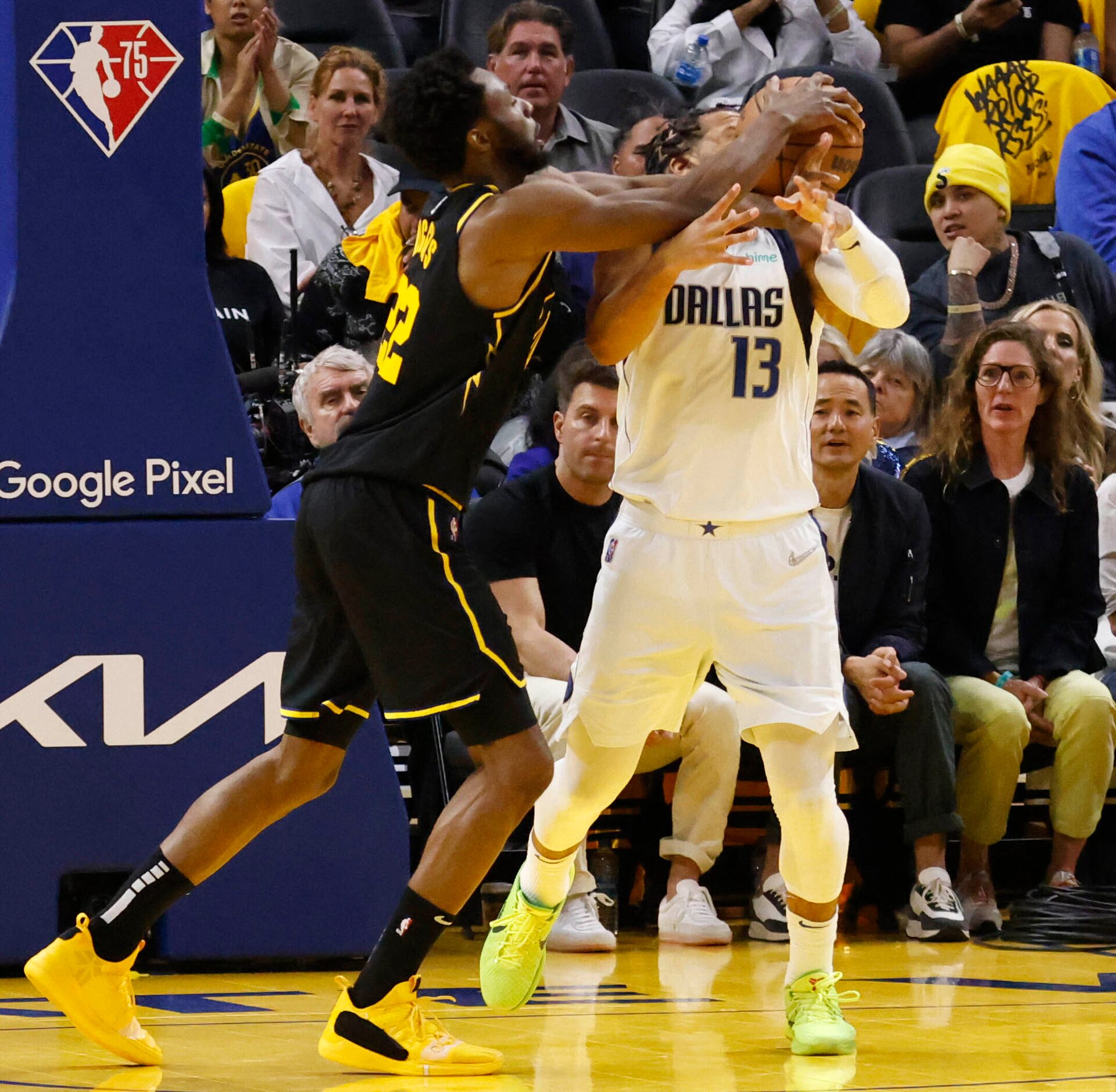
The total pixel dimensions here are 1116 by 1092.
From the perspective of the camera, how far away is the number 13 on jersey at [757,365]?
3947 mm

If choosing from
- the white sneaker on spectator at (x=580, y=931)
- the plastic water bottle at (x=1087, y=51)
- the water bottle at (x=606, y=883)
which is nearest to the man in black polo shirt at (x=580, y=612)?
the white sneaker on spectator at (x=580, y=931)

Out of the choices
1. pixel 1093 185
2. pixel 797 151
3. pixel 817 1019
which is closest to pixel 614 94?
pixel 1093 185

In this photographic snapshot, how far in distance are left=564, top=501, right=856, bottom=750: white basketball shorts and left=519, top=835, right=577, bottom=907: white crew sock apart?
31cm

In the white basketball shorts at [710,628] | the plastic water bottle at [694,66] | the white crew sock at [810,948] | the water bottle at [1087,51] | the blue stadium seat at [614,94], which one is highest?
the water bottle at [1087,51]

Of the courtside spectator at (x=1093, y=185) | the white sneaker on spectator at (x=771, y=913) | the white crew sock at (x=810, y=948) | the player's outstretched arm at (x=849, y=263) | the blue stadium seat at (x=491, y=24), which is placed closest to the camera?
the player's outstretched arm at (x=849, y=263)

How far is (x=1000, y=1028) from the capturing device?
4098mm

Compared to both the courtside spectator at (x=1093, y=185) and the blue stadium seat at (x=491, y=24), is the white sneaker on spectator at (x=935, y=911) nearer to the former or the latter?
the courtside spectator at (x=1093, y=185)

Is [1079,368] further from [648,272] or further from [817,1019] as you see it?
[817,1019]

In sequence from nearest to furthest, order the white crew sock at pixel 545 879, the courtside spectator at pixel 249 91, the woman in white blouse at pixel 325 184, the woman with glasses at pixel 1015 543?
the white crew sock at pixel 545 879
the woman with glasses at pixel 1015 543
the woman in white blouse at pixel 325 184
the courtside spectator at pixel 249 91

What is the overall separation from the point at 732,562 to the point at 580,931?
196cm

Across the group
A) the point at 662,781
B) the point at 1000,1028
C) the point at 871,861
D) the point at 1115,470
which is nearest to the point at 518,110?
the point at 1000,1028

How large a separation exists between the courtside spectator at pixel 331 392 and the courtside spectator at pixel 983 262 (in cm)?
266

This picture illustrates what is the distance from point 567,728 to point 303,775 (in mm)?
602

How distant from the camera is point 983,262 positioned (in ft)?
25.9
